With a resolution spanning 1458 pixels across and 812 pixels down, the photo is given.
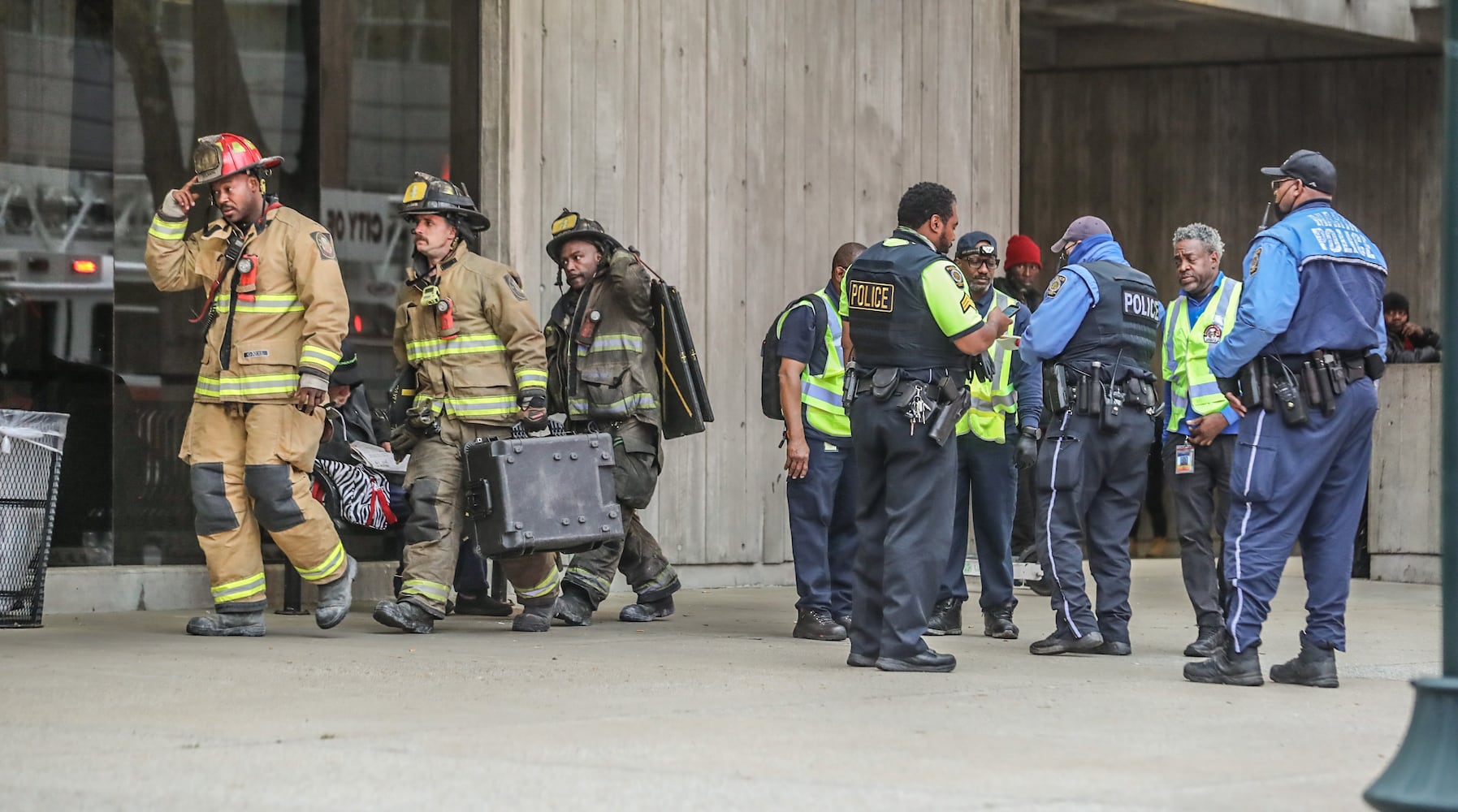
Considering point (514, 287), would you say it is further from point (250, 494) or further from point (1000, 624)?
point (1000, 624)

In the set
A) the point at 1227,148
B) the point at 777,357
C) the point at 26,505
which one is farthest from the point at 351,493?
the point at 1227,148

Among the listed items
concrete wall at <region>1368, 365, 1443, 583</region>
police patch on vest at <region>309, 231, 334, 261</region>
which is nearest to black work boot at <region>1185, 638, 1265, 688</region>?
police patch on vest at <region>309, 231, 334, 261</region>

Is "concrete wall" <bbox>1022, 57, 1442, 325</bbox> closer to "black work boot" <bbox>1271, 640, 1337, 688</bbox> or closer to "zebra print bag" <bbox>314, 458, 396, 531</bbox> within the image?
"zebra print bag" <bbox>314, 458, 396, 531</bbox>

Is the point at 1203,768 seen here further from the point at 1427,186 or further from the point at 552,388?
the point at 1427,186

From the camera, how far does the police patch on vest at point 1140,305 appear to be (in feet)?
29.1

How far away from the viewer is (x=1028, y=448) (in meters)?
9.78

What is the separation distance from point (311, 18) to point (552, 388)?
9.41ft

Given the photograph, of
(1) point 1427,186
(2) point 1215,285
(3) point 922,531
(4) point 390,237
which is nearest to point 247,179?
(4) point 390,237

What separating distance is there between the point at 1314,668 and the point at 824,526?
2837mm

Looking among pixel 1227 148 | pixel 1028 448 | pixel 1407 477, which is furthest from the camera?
pixel 1227 148

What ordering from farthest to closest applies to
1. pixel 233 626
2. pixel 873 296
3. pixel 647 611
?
pixel 647 611 → pixel 233 626 → pixel 873 296

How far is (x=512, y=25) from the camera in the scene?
11688mm

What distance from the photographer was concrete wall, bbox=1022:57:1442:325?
18547mm

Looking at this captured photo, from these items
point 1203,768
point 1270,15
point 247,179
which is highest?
point 1270,15
